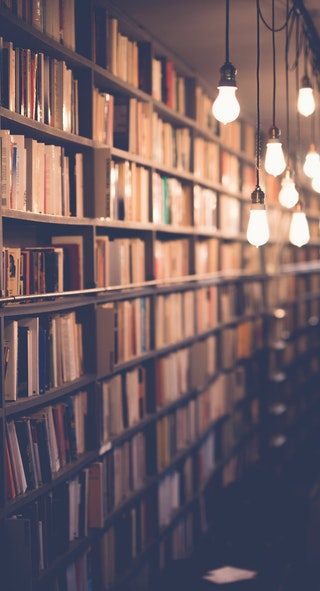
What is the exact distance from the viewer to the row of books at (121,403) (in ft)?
11.8

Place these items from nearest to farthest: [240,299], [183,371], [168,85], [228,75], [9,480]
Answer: [228,75], [9,480], [168,85], [183,371], [240,299]

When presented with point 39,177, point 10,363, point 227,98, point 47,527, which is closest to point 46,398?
point 10,363

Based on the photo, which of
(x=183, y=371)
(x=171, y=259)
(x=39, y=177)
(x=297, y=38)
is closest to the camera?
(x=39, y=177)

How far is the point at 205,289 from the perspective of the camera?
17.9 ft

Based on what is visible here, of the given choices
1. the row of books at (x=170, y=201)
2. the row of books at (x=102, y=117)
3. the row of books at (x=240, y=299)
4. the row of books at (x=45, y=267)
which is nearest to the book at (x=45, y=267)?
the row of books at (x=45, y=267)

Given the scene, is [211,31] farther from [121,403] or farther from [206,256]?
[121,403]

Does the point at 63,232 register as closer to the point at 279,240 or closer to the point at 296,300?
the point at 279,240

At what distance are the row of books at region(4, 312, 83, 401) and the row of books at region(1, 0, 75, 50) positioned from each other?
1.03 m

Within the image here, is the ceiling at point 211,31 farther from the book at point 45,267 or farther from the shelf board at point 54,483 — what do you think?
the shelf board at point 54,483

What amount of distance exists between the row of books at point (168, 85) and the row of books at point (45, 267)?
125 cm

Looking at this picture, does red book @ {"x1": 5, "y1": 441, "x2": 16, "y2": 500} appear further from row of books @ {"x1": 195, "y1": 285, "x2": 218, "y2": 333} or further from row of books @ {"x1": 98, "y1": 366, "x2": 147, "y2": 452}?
row of books @ {"x1": 195, "y1": 285, "x2": 218, "y2": 333}

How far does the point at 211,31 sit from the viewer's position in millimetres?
4285

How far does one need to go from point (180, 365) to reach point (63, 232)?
160 centimetres

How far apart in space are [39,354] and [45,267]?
0.32 meters
